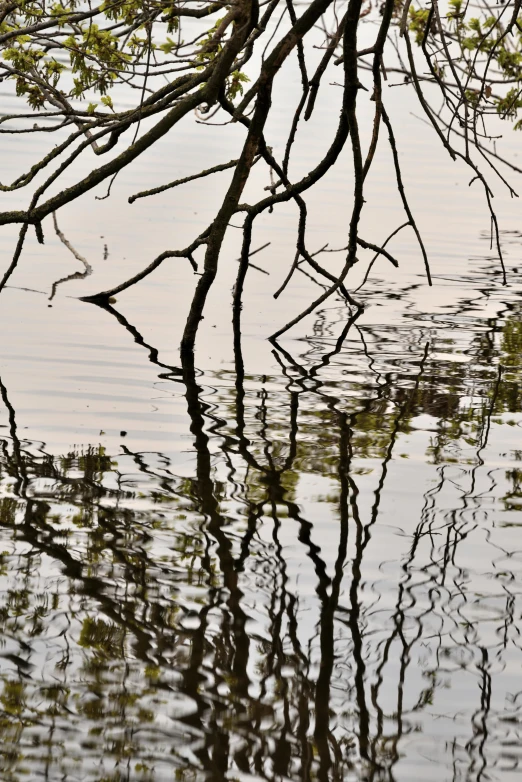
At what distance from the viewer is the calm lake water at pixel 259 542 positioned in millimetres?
3098

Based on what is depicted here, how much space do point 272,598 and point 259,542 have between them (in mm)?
439

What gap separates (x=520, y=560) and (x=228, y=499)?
1.19 m

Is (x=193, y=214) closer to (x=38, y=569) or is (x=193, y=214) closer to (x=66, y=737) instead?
(x=38, y=569)

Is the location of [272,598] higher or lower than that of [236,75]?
lower

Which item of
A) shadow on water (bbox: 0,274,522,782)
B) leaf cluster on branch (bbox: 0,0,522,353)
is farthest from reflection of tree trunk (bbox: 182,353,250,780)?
leaf cluster on branch (bbox: 0,0,522,353)

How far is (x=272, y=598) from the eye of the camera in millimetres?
3811

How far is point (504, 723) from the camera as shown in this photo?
126 inches

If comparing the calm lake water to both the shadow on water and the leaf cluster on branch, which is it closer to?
the shadow on water

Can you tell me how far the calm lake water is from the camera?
310cm

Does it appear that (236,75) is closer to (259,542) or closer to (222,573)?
(259,542)

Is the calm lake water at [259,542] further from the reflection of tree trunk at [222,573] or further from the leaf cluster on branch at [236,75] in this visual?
the leaf cluster on branch at [236,75]

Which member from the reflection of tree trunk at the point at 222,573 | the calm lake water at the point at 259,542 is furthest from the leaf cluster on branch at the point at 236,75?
the reflection of tree trunk at the point at 222,573

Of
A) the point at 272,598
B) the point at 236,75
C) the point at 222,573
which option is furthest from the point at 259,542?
the point at 236,75

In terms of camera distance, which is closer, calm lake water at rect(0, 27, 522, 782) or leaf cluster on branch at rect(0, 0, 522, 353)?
calm lake water at rect(0, 27, 522, 782)
